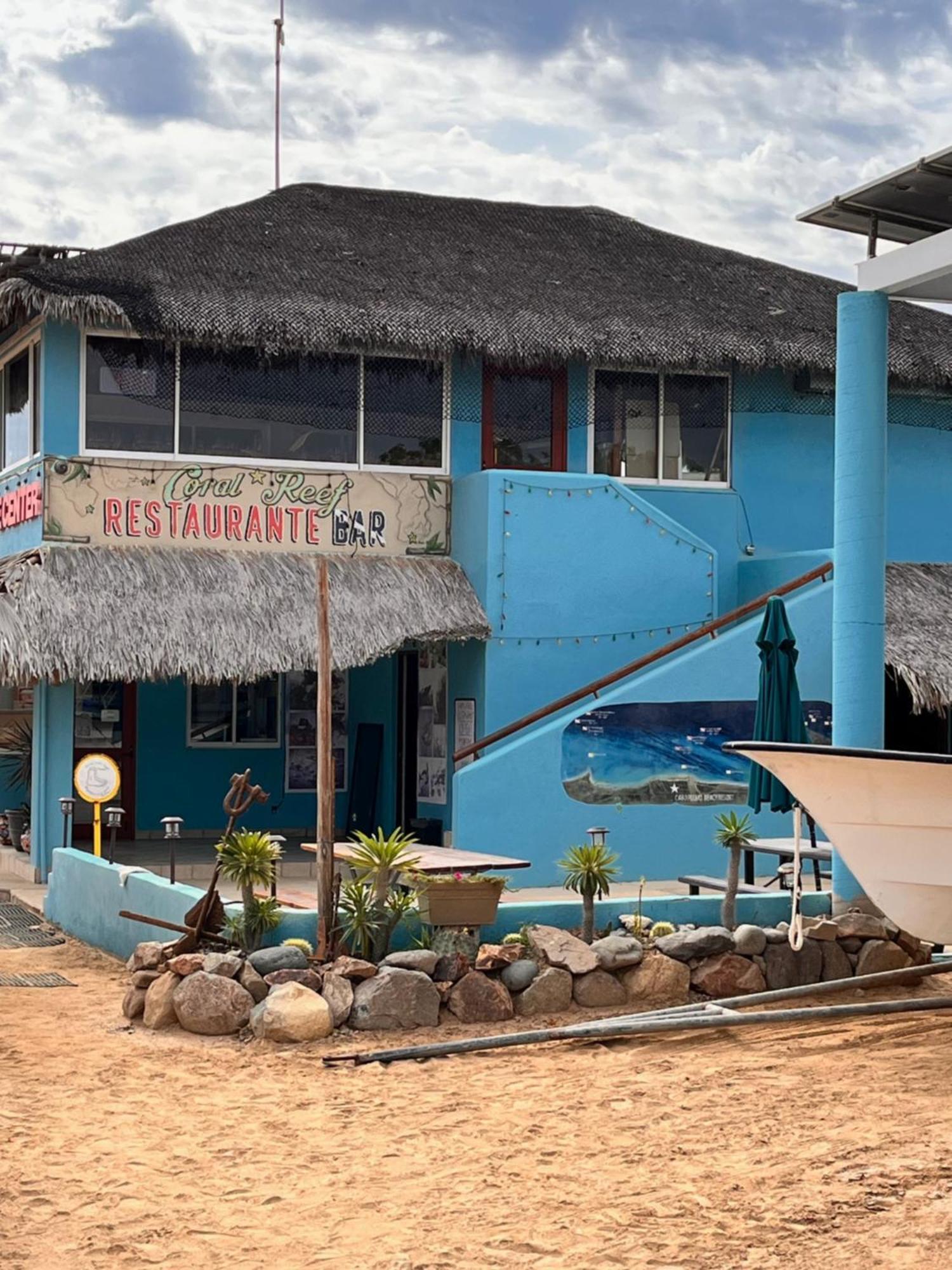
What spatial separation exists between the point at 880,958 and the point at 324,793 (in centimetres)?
361

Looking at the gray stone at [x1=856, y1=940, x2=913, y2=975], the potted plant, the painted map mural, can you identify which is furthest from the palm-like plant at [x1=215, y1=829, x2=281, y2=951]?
the painted map mural

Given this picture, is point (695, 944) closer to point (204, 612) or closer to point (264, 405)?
point (204, 612)

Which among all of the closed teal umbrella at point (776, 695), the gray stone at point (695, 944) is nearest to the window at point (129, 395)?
the closed teal umbrella at point (776, 695)

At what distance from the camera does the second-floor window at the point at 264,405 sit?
1614 cm

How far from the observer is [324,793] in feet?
33.2

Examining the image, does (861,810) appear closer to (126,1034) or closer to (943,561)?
(126,1034)

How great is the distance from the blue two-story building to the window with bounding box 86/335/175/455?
0.02 metres

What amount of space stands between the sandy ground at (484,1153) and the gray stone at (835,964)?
85 cm

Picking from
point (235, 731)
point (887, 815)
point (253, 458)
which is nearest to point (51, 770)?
point (235, 731)

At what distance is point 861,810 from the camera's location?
9070mm

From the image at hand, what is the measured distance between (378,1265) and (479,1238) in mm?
428

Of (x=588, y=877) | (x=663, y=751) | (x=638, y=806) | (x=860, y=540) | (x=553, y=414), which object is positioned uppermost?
(x=553, y=414)

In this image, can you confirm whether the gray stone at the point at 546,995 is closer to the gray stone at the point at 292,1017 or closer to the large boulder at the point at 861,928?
the gray stone at the point at 292,1017

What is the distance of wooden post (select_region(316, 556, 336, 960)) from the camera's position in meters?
9.98
